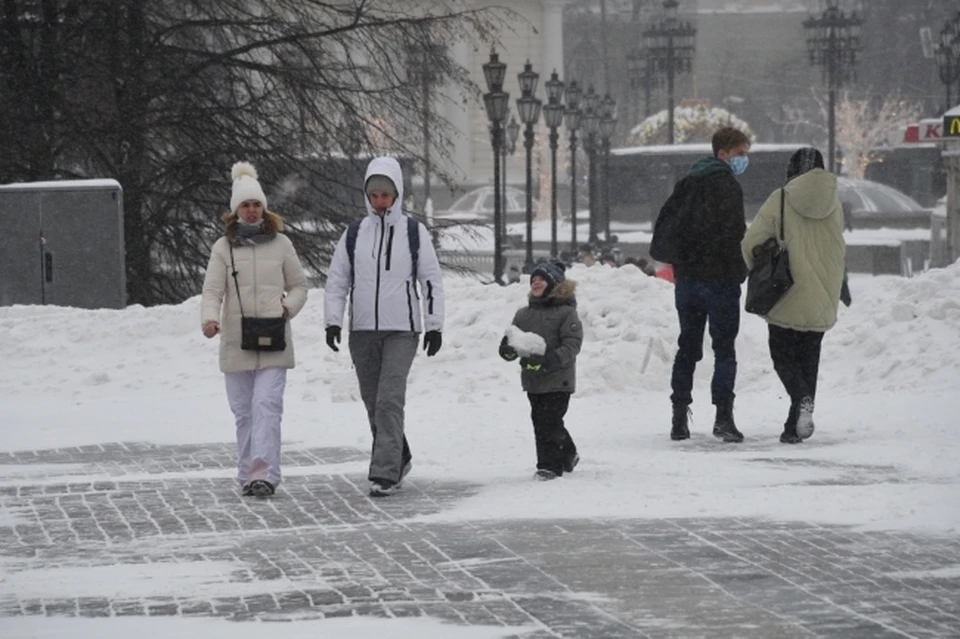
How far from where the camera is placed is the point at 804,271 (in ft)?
37.9

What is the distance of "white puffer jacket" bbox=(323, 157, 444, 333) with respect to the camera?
9.92m

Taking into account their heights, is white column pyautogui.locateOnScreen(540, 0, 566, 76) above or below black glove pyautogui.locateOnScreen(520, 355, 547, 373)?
above

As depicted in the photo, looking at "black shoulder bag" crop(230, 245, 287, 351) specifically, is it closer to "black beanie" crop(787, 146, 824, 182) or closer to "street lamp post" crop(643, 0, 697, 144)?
"black beanie" crop(787, 146, 824, 182)

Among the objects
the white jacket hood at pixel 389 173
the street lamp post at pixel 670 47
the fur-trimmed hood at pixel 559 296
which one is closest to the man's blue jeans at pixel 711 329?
the fur-trimmed hood at pixel 559 296

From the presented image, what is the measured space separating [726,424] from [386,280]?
2592 millimetres

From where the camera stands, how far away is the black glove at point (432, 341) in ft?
31.8

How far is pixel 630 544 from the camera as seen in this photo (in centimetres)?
814

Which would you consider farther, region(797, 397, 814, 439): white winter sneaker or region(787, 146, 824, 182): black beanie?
region(787, 146, 824, 182): black beanie

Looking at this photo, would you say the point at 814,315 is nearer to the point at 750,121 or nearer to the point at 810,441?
the point at 810,441

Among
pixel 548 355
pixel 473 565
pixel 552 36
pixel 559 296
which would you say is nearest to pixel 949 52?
pixel 559 296

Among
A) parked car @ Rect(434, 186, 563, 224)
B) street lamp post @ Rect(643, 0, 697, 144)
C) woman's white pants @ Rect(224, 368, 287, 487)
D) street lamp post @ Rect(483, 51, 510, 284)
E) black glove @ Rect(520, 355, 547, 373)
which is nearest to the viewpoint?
woman's white pants @ Rect(224, 368, 287, 487)

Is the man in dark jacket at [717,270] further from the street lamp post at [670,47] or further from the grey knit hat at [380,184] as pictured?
the street lamp post at [670,47]

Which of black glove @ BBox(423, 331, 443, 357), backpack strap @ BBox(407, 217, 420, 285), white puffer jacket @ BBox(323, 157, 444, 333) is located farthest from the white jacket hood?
black glove @ BBox(423, 331, 443, 357)

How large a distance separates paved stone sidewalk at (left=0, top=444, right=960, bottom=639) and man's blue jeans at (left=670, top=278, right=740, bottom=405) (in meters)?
1.58
